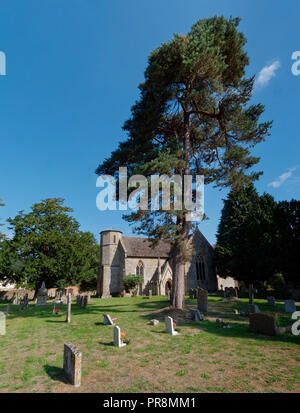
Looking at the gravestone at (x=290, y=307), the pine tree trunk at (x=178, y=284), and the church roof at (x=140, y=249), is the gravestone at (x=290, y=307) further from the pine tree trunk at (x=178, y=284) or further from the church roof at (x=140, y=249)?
the church roof at (x=140, y=249)

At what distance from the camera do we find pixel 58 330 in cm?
1056

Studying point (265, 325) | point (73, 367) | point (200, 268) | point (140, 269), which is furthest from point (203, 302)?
point (200, 268)

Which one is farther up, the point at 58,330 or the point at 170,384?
the point at 170,384

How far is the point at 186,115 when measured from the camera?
1473 cm

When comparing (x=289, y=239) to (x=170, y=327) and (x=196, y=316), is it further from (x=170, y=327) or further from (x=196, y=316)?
(x=170, y=327)

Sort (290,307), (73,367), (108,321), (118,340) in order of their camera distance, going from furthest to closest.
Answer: (290,307) < (108,321) < (118,340) < (73,367)

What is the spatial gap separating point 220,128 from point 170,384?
14429 mm

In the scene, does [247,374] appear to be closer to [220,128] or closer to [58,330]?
[58,330]

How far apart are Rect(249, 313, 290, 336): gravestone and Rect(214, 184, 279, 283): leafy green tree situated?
17.8m

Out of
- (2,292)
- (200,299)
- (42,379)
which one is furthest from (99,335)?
(2,292)

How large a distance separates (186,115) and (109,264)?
27935mm

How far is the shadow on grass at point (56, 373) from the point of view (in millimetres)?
5185

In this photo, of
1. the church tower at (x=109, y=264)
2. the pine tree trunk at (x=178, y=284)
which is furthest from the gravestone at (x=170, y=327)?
the church tower at (x=109, y=264)
